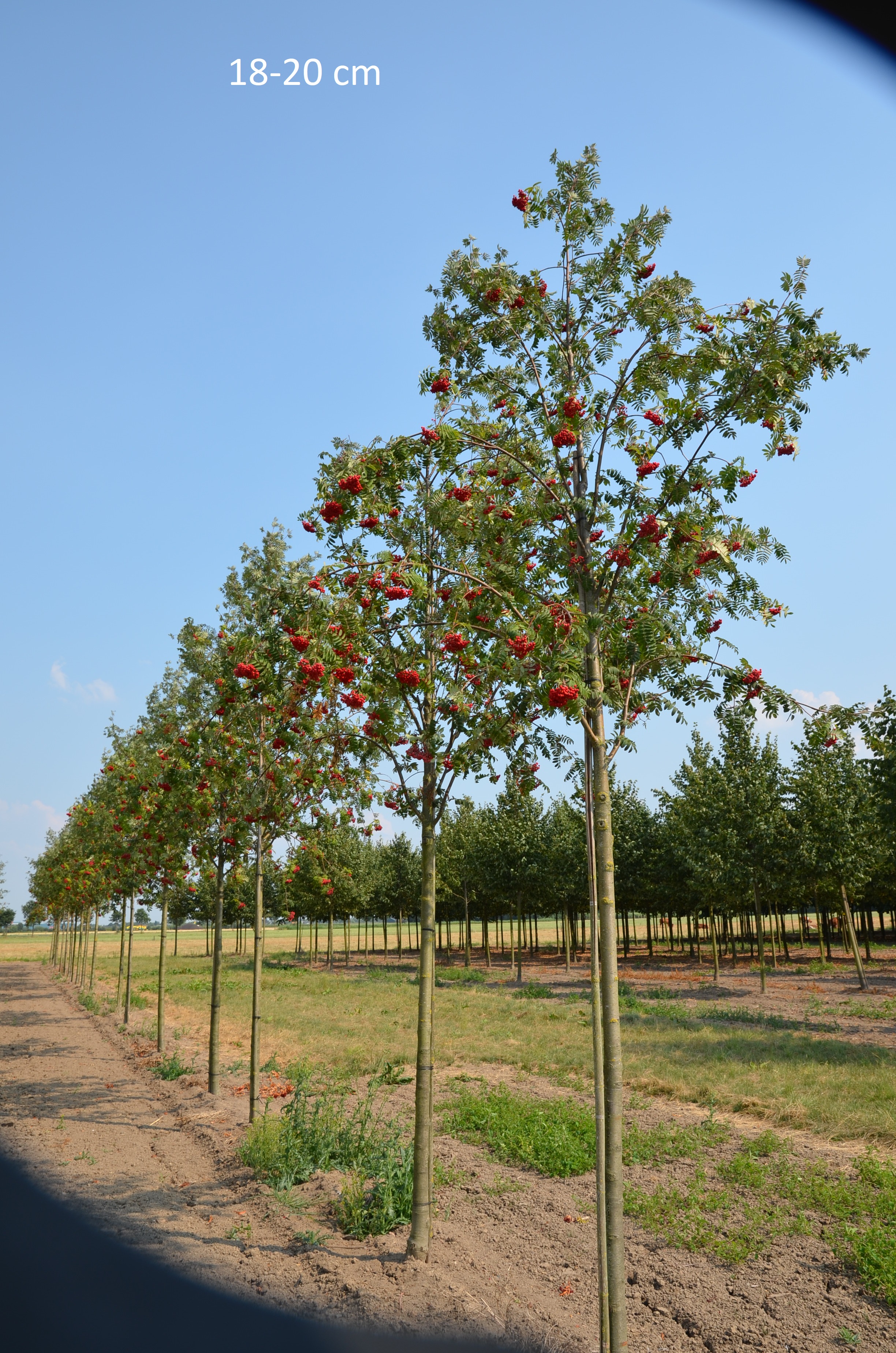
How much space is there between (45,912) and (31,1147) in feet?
120

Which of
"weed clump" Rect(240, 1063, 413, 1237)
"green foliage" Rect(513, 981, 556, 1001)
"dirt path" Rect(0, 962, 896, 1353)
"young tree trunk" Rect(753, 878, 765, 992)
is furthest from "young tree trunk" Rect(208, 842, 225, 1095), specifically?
"young tree trunk" Rect(753, 878, 765, 992)

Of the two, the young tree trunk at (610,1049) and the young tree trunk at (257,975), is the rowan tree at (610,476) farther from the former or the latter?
the young tree trunk at (257,975)

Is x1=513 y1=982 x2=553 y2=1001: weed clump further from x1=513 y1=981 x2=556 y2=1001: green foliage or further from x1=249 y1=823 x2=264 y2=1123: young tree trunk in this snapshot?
x1=249 y1=823 x2=264 y2=1123: young tree trunk

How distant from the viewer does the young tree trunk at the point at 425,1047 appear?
540cm

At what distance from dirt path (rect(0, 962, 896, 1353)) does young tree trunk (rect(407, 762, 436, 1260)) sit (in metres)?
0.22

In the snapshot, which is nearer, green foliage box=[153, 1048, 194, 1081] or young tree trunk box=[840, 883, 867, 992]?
green foliage box=[153, 1048, 194, 1081]

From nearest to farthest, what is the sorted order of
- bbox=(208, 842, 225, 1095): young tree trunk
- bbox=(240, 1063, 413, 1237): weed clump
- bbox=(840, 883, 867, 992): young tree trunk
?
bbox=(240, 1063, 413, 1237): weed clump
bbox=(208, 842, 225, 1095): young tree trunk
bbox=(840, 883, 867, 992): young tree trunk

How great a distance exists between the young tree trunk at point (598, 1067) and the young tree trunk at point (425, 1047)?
1346mm

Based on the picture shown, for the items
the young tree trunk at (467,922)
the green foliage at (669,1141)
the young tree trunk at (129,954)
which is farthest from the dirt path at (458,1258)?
the young tree trunk at (467,922)

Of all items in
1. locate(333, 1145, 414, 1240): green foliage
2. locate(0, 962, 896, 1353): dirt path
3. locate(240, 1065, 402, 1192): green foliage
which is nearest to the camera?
locate(0, 962, 896, 1353): dirt path

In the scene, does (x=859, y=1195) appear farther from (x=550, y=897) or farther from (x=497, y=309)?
(x=550, y=897)

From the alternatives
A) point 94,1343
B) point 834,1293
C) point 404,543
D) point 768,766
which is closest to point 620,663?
point 404,543

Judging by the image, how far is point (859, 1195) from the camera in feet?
20.2

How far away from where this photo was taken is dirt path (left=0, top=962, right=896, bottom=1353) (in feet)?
14.9
